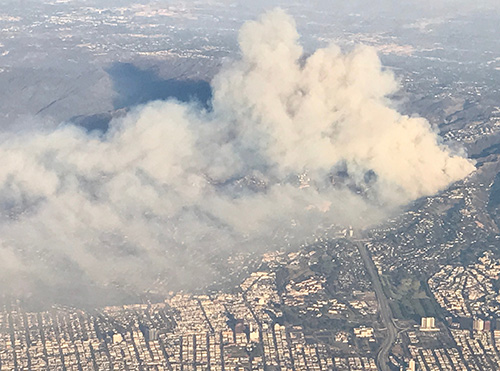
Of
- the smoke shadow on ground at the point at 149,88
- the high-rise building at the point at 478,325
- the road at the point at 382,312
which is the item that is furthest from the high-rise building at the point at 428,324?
the smoke shadow on ground at the point at 149,88

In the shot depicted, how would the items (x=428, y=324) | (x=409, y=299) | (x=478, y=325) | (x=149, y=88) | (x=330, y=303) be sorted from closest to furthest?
1. (x=478, y=325)
2. (x=428, y=324)
3. (x=330, y=303)
4. (x=409, y=299)
5. (x=149, y=88)

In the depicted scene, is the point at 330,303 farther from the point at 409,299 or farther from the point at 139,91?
the point at 139,91

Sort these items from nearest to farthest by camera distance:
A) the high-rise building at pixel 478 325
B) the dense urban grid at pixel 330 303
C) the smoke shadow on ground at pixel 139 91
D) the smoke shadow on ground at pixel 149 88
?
the dense urban grid at pixel 330 303
the high-rise building at pixel 478 325
the smoke shadow on ground at pixel 139 91
the smoke shadow on ground at pixel 149 88

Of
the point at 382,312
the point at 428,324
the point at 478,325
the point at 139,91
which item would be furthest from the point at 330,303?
the point at 139,91

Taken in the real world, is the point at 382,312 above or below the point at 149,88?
below

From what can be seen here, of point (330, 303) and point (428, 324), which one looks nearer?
point (428, 324)

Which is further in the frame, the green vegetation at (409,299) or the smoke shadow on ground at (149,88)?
the smoke shadow on ground at (149,88)

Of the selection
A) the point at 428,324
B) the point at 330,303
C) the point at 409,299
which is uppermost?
the point at 428,324

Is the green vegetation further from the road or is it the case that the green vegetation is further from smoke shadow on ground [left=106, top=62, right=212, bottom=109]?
smoke shadow on ground [left=106, top=62, right=212, bottom=109]

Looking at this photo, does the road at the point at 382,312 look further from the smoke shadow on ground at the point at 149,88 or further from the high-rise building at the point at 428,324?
the smoke shadow on ground at the point at 149,88
